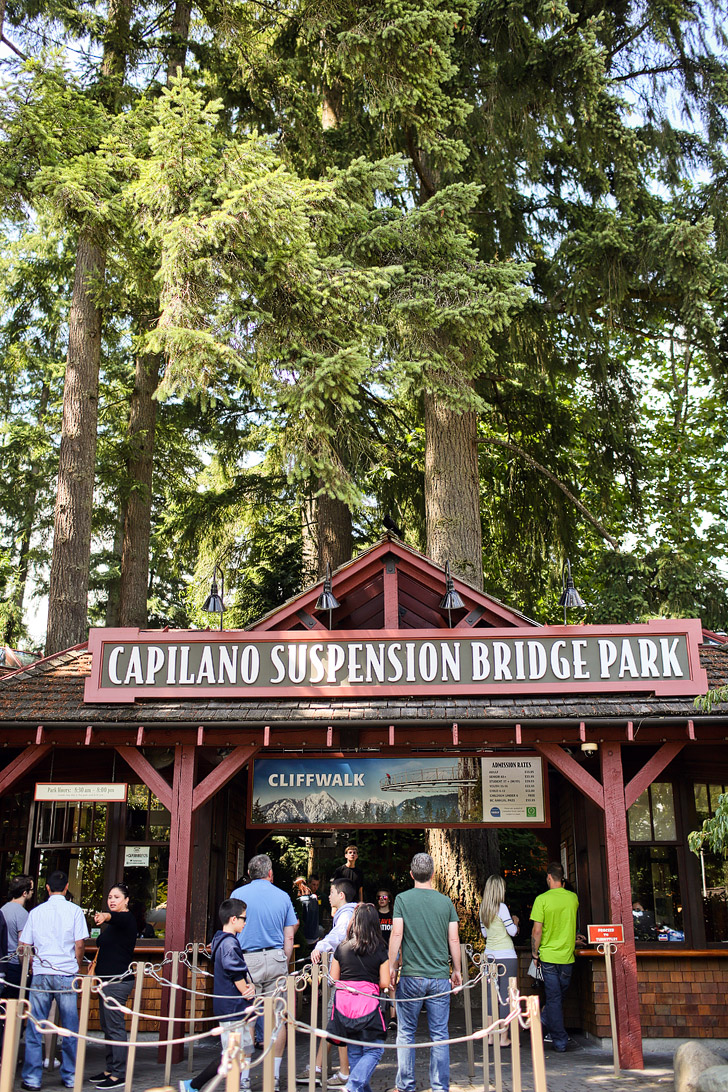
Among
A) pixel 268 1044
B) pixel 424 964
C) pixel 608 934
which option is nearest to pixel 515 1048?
pixel 424 964

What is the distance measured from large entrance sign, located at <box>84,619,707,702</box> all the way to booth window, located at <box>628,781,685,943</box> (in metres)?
1.77

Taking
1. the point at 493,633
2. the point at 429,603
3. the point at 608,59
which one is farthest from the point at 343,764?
the point at 608,59

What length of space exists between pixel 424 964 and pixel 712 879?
5558 millimetres

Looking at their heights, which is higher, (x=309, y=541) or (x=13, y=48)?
(x=13, y=48)

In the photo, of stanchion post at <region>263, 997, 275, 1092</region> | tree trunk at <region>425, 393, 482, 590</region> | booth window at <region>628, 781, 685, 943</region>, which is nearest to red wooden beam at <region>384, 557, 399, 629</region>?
tree trunk at <region>425, 393, 482, 590</region>

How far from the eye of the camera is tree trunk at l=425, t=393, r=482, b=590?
14.6 m

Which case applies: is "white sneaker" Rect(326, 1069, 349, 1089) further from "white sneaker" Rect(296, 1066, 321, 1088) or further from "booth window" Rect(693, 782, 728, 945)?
"booth window" Rect(693, 782, 728, 945)

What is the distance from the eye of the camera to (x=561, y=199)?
681 inches

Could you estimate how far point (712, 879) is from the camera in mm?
11336

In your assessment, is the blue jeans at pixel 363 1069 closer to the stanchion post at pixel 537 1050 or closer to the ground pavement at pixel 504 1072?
the stanchion post at pixel 537 1050

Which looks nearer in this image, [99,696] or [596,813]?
[99,696]

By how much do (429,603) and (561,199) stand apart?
855cm

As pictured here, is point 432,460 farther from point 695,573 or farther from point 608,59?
point 608,59

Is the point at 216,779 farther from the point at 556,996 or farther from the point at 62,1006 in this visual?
the point at 556,996
